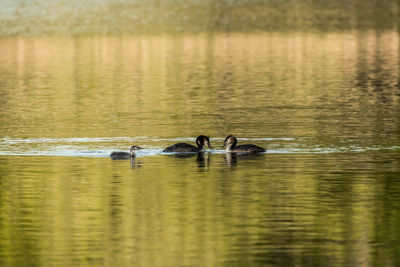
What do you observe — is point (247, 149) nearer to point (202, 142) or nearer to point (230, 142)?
point (230, 142)

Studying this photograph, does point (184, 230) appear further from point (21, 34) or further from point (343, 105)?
point (21, 34)

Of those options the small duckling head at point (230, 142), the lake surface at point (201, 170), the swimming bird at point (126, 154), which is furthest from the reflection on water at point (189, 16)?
the swimming bird at point (126, 154)

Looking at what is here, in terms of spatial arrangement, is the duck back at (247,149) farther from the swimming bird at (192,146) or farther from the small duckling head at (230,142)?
the swimming bird at (192,146)

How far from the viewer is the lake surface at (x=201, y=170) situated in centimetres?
1805

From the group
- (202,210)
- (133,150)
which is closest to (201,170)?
(133,150)

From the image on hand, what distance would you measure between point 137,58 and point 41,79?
14.0 meters

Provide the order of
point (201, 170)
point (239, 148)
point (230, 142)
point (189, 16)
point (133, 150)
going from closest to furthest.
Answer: point (201, 170) → point (133, 150) → point (239, 148) → point (230, 142) → point (189, 16)

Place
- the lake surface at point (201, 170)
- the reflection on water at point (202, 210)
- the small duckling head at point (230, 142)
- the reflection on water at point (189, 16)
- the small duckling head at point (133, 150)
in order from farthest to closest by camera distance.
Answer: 1. the reflection on water at point (189, 16)
2. the small duckling head at point (230, 142)
3. the small duckling head at point (133, 150)
4. the lake surface at point (201, 170)
5. the reflection on water at point (202, 210)

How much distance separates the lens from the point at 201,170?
84.6 feet

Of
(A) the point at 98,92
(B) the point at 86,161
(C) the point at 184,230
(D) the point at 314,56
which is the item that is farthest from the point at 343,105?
(D) the point at 314,56

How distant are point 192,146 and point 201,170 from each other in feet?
9.46

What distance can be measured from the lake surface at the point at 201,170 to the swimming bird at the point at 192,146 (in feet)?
1.05

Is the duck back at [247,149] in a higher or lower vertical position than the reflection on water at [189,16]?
lower

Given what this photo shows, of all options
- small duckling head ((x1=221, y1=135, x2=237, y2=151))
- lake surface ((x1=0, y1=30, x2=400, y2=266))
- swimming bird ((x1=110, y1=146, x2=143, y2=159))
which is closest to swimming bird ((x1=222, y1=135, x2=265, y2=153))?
small duckling head ((x1=221, y1=135, x2=237, y2=151))
